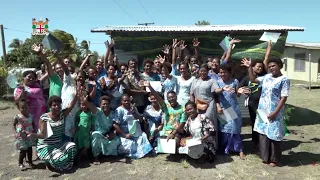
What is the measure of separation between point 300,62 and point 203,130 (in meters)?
19.7

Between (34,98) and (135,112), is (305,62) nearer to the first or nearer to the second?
(135,112)

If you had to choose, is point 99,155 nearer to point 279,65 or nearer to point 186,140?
point 186,140

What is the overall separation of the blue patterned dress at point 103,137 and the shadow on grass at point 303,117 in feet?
17.2

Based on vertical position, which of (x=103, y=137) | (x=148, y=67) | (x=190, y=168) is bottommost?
(x=190, y=168)

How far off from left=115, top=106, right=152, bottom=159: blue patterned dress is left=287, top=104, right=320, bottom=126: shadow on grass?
15.7 feet

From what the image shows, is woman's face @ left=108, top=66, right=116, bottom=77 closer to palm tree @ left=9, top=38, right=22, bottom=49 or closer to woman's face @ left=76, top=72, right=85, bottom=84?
woman's face @ left=76, top=72, right=85, bottom=84

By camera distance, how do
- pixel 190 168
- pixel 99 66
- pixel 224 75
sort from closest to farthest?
1. pixel 190 168
2. pixel 224 75
3. pixel 99 66

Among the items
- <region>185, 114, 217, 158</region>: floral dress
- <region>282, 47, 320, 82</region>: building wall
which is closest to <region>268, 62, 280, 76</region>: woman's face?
<region>185, 114, 217, 158</region>: floral dress

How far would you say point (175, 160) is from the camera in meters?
5.18

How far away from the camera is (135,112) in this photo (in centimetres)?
541

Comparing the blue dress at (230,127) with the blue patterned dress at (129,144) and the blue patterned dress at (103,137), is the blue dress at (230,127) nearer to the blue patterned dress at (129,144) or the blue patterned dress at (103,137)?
the blue patterned dress at (129,144)

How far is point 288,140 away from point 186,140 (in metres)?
2.73

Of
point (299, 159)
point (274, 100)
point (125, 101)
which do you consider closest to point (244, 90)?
point (274, 100)

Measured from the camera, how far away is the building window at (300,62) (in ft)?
71.5
